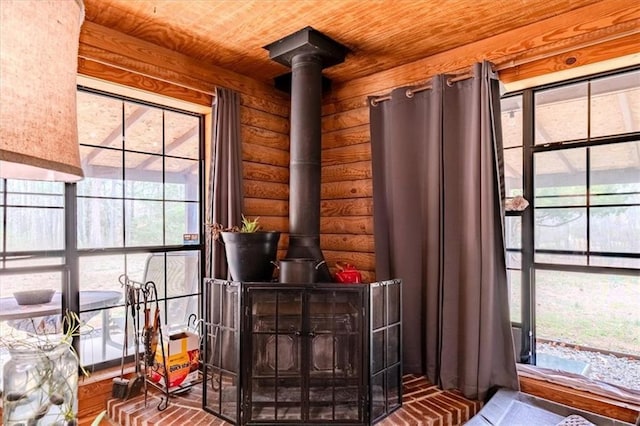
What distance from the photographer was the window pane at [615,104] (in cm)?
226

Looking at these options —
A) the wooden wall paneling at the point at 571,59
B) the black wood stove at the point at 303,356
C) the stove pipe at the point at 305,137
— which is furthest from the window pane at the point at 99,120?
the wooden wall paneling at the point at 571,59

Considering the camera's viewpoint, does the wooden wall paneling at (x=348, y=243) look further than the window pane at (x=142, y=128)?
Yes

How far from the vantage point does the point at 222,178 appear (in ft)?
9.43

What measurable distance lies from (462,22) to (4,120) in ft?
8.05

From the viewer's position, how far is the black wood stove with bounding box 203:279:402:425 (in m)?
2.19

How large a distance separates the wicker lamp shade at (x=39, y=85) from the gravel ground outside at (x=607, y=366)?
286 centimetres

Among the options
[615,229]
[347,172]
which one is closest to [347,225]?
[347,172]

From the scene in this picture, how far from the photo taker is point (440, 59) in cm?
275

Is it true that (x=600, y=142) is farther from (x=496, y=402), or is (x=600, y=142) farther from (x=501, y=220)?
(x=496, y=402)

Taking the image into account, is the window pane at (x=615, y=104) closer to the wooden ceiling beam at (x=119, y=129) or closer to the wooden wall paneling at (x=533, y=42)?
the wooden wall paneling at (x=533, y=42)

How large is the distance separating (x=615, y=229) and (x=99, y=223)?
315 cm

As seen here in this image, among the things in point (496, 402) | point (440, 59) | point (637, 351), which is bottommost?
point (496, 402)

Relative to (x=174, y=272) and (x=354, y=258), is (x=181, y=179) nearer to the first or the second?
(x=174, y=272)

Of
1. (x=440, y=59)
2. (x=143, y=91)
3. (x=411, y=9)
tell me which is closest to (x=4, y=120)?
(x=411, y=9)
